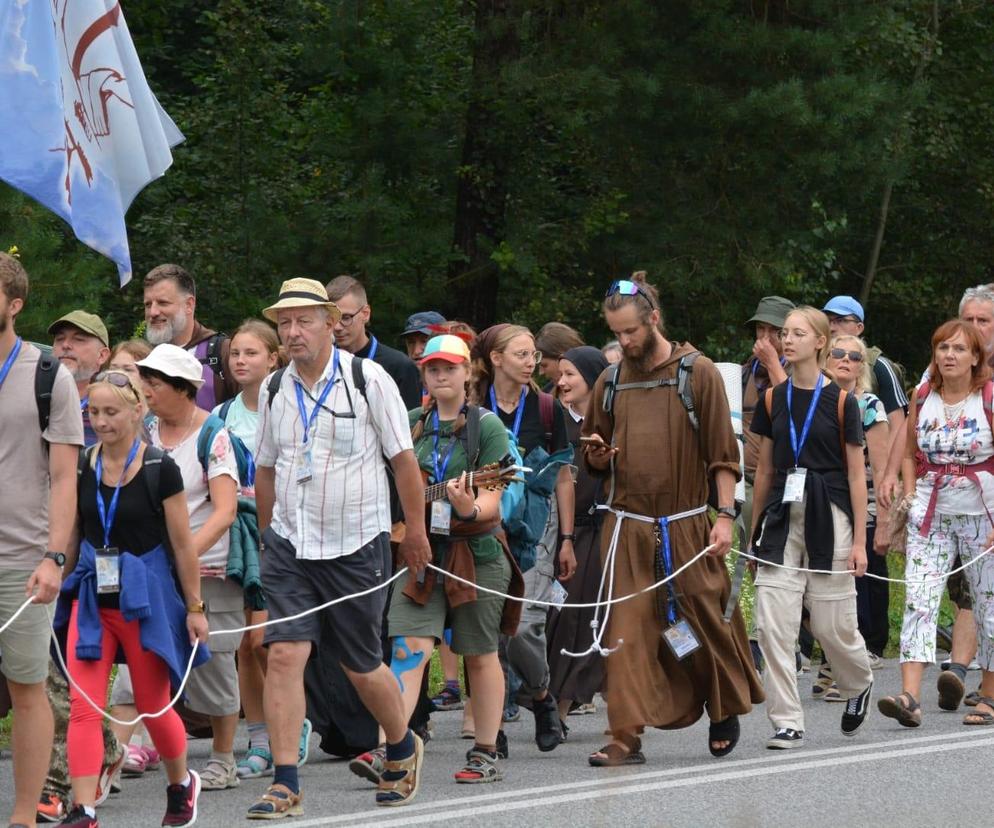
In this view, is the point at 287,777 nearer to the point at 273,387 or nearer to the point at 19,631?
the point at 19,631

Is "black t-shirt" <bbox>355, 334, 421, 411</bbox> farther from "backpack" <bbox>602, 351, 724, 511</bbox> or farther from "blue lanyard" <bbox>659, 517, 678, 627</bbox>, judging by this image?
"blue lanyard" <bbox>659, 517, 678, 627</bbox>

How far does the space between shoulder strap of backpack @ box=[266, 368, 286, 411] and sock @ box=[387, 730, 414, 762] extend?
4.50 feet

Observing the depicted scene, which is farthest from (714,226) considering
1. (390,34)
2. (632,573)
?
(632,573)

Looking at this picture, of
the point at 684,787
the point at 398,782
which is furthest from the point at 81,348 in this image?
the point at 684,787

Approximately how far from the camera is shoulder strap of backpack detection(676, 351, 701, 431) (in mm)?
8578

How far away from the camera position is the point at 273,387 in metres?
7.64

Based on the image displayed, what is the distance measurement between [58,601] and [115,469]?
0.55 metres

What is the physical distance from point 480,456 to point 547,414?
1.31 meters

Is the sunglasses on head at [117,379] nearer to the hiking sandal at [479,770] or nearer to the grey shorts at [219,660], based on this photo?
the grey shorts at [219,660]

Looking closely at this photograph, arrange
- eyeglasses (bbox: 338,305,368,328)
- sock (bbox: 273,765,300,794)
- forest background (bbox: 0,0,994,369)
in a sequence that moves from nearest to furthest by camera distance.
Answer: sock (bbox: 273,765,300,794) → eyeglasses (bbox: 338,305,368,328) → forest background (bbox: 0,0,994,369)

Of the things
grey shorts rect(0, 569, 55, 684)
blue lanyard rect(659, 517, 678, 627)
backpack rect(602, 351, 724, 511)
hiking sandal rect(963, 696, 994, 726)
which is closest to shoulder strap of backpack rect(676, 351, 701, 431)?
backpack rect(602, 351, 724, 511)

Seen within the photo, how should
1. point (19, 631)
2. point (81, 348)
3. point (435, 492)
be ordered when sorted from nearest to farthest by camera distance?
point (19, 631) → point (435, 492) → point (81, 348)

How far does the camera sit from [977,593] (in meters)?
9.92

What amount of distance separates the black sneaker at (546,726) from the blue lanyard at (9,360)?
11.5 ft
